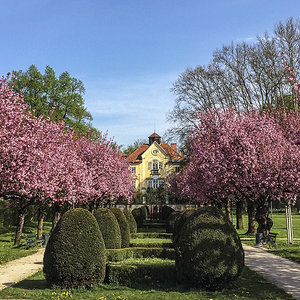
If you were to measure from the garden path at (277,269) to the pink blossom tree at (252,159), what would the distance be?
4263 millimetres

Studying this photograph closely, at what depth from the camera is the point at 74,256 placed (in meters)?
9.79

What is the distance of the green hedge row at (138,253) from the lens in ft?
44.6

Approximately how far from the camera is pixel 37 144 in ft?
65.0

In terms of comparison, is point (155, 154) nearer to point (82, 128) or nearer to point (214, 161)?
point (82, 128)

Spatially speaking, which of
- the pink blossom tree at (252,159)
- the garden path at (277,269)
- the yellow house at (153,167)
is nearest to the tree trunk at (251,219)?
the pink blossom tree at (252,159)

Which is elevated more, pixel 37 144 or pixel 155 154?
pixel 155 154

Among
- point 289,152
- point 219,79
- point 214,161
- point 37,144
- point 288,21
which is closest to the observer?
point 37,144

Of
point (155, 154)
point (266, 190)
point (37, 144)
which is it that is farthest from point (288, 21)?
point (155, 154)

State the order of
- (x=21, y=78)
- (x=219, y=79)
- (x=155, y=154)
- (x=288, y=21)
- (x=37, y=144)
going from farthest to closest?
(x=155, y=154) < (x=21, y=78) < (x=219, y=79) < (x=288, y=21) < (x=37, y=144)

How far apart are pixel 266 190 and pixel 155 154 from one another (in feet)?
177

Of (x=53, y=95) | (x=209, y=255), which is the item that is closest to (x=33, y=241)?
(x=209, y=255)

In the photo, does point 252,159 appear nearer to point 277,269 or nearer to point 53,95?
point 277,269

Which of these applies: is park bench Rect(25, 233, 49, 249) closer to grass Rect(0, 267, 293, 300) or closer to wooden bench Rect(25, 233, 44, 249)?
wooden bench Rect(25, 233, 44, 249)

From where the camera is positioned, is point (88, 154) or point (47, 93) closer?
point (88, 154)
